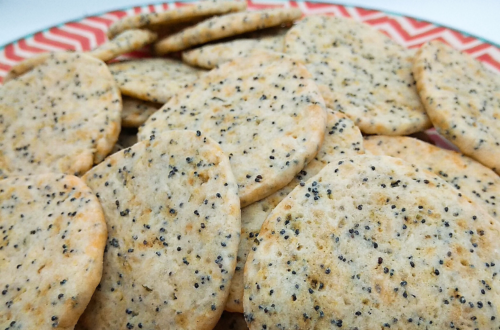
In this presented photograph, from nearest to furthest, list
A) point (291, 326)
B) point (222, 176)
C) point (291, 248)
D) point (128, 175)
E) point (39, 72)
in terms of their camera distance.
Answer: point (291, 326)
point (291, 248)
point (222, 176)
point (128, 175)
point (39, 72)

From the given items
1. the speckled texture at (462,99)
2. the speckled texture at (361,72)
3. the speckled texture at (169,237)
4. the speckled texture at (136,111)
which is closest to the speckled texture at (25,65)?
the speckled texture at (136,111)

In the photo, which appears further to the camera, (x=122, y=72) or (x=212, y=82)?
(x=122, y=72)

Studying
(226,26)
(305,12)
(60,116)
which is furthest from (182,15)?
(305,12)

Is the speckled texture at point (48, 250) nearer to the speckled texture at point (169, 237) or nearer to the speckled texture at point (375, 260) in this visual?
the speckled texture at point (169, 237)

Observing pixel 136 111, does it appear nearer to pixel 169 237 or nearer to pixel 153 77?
pixel 153 77

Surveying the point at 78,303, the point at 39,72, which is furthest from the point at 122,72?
the point at 78,303

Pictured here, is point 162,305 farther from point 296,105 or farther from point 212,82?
point 212,82

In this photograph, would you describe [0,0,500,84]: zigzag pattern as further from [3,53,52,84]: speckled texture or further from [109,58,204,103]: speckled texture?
[3,53,52,84]: speckled texture
